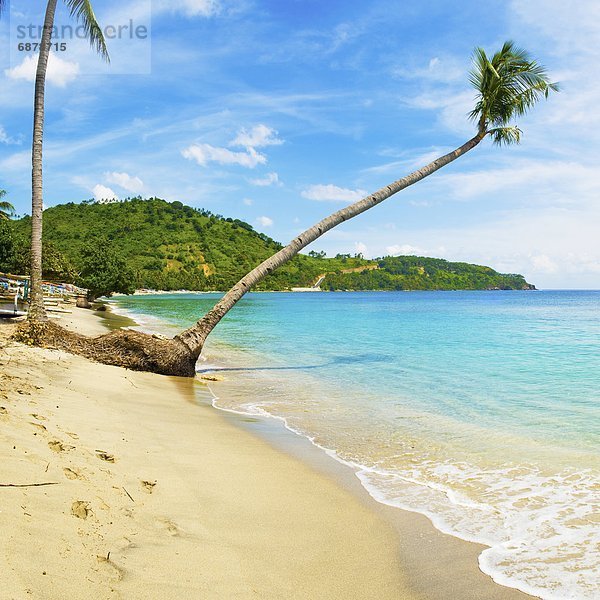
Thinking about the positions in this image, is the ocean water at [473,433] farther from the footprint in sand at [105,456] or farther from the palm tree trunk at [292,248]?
the footprint in sand at [105,456]

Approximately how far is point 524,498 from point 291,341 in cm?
1958

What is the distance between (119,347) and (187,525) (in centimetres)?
890

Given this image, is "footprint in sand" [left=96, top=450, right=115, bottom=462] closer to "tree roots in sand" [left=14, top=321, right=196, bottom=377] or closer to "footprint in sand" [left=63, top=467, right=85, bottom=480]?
"footprint in sand" [left=63, top=467, right=85, bottom=480]

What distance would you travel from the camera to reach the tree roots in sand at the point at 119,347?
467 inches

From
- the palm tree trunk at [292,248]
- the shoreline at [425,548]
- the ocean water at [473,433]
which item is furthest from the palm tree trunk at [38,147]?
the shoreline at [425,548]

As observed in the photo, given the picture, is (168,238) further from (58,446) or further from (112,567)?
(112,567)

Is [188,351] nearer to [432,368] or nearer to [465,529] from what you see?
[432,368]

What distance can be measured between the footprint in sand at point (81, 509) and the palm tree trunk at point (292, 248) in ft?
28.8

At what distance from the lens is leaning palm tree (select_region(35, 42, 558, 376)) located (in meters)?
12.2

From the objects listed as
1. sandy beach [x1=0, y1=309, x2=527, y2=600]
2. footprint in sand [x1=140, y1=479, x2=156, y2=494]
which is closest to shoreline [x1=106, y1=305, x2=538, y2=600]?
sandy beach [x1=0, y1=309, x2=527, y2=600]

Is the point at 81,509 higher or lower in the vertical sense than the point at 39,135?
lower

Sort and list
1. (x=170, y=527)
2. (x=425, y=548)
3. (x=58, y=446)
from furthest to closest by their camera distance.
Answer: (x=58, y=446)
(x=425, y=548)
(x=170, y=527)

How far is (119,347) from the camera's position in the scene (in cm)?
1218

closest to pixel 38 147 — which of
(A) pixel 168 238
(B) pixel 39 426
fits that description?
(B) pixel 39 426
